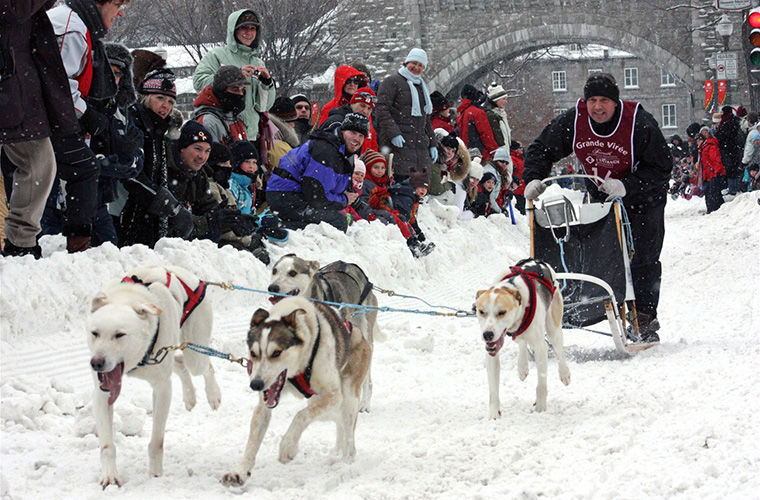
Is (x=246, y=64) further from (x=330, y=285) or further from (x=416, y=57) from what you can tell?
(x=330, y=285)

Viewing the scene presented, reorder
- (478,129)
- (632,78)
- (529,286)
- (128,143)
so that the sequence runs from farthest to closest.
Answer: (632,78), (478,129), (128,143), (529,286)

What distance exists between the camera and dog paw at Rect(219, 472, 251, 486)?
365 centimetres

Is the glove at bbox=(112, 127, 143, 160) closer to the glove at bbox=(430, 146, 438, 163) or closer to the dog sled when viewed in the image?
the dog sled

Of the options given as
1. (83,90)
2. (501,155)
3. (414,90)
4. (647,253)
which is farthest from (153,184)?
(501,155)

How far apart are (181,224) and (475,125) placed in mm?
9441

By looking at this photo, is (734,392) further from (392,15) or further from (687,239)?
(392,15)

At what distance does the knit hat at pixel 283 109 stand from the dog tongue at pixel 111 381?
24.4 ft

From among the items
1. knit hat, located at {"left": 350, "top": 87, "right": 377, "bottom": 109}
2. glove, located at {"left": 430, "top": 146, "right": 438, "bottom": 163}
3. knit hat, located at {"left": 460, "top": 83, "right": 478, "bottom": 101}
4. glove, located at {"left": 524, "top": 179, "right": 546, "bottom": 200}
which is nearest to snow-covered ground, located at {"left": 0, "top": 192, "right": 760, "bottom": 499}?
glove, located at {"left": 524, "top": 179, "right": 546, "bottom": 200}

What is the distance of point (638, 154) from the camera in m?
6.48

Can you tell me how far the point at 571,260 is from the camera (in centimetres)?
659

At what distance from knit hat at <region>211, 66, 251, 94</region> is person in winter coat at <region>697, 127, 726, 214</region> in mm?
13569

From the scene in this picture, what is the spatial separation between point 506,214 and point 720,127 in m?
6.06

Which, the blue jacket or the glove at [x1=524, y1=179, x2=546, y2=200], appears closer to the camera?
the glove at [x1=524, y1=179, x2=546, y2=200]

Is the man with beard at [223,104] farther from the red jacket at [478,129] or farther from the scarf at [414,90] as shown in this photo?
the red jacket at [478,129]
